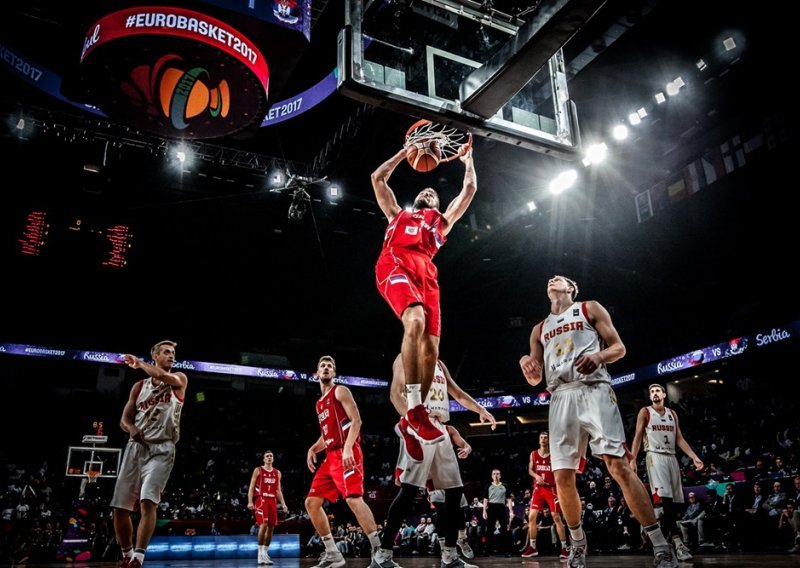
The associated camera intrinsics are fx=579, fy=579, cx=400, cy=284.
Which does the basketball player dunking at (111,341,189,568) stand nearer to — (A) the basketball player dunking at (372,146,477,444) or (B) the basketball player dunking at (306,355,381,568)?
(B) the basketball player dunking at (306,355,381,568)

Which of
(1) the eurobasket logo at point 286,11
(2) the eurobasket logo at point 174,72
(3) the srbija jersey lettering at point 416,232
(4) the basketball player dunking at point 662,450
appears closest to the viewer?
(3) the srbija jersey lettering at point 416,232

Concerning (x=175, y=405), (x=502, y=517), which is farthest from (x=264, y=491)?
(x=502, y=517)

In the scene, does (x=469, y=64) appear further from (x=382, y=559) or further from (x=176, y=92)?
(x=176, y=92)

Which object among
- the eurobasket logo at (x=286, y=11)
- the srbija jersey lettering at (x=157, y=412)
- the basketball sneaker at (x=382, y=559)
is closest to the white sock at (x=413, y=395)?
the basketball sneaker at (x=382, y=559)

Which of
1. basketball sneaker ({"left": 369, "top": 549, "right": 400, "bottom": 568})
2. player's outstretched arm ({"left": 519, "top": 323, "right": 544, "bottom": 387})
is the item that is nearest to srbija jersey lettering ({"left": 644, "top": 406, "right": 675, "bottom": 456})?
player's outstretched arm ({"left": 519, "top": 323, "right": 544, "bottom": 387})

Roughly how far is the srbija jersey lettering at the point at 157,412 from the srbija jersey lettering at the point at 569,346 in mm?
3227

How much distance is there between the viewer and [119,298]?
77.0ft

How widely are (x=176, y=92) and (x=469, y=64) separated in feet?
16.6

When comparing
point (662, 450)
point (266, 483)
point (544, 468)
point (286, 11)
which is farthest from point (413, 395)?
point (544, 468)

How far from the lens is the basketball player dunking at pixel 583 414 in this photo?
3.77 metres

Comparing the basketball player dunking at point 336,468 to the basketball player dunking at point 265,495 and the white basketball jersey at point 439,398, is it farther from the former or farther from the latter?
the basketball player dunking at point 265,495

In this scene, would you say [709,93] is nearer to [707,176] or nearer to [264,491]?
[707,176]

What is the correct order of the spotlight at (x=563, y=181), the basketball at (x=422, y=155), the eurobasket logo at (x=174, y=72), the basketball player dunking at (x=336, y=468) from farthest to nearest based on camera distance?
the spotlight at (x=563, y=181) → the eurobasket logo at (x=174, y=72) → the basketball player dunking at (x=336, y=468) → the basketball at (x=422, y=155)

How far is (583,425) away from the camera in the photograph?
393 centimetres
